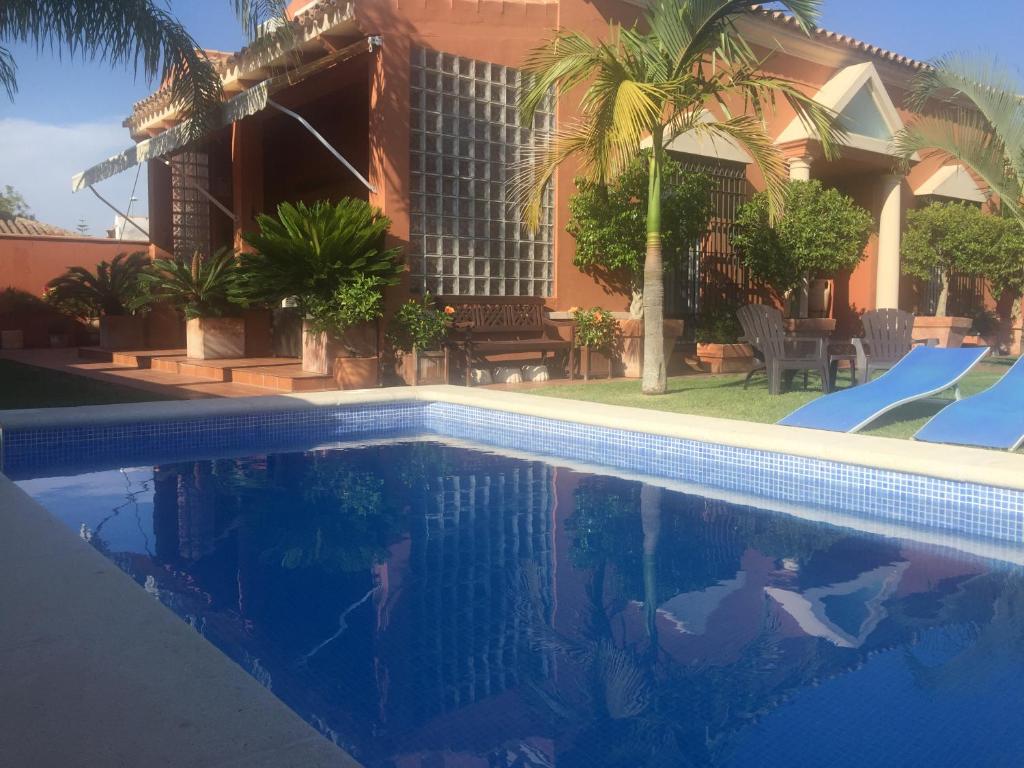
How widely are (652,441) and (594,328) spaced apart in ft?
16.6

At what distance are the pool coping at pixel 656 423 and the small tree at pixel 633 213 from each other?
150 inches

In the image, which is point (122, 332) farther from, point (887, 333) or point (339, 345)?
point (887, 333)

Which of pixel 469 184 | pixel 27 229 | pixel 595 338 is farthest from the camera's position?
pixel 27 229

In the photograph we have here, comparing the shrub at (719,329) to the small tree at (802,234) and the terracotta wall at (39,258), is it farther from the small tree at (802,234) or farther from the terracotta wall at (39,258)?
the terracotta wall at (39,258)

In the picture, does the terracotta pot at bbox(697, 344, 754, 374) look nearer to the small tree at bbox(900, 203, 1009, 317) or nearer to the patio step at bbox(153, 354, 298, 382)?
the small tree at bbox(900, 203, 1009, 317)

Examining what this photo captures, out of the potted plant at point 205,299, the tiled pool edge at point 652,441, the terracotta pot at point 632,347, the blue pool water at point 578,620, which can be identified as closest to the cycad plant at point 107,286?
the potted plant at point 205,299

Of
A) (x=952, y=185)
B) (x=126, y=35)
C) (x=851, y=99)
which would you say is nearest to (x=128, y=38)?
(x=126, y=35)

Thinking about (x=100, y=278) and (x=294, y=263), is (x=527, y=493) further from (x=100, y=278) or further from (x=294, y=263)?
(x=100, y=278)

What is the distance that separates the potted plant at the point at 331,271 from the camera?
9.88m

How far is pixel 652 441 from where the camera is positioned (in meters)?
7.13

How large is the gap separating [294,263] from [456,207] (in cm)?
262

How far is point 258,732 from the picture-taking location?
6.87ft

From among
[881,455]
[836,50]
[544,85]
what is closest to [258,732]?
[881,455]

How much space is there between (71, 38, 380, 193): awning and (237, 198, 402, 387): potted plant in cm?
99
